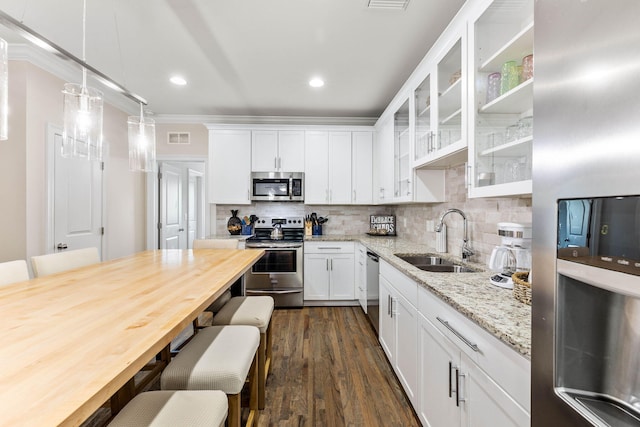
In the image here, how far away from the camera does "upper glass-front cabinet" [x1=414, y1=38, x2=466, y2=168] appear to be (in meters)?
1.78

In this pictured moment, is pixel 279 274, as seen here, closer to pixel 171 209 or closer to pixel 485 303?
pixel 171 209

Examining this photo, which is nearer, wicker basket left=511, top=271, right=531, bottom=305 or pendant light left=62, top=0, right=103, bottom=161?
wicker basket left=511, top=271, right=531, bottom=305

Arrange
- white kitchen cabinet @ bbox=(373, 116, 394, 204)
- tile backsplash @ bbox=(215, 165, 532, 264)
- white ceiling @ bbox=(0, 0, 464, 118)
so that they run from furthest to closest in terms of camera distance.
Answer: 1. white kitchen cabinet @ bbox=(373, 116, 394, 204)
2. white ceiling @ bbox=(0, 0, 464, 118)
3. tile backsplash @ bbox=(215, 165, 532, 264)

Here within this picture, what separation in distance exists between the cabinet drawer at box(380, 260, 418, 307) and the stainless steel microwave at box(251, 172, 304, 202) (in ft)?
6.08

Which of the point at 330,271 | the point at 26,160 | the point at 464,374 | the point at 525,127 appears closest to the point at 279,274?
the point at 330,271

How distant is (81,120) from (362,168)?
3.09 metres

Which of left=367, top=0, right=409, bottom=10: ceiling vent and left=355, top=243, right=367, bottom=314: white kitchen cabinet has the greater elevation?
left=367, top=0, right=409, bottom=10: ceiling vent

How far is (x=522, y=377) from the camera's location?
33.3 inches

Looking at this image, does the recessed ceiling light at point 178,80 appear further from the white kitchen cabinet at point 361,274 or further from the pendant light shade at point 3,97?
the white kitchen cabinet at point 361,274

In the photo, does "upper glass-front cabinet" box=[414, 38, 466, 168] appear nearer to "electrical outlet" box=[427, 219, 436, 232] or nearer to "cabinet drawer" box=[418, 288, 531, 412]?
"electrical outlet" box=[427, 219, 436, 232]

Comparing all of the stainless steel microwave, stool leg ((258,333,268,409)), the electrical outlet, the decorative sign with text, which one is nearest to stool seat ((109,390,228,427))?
stool leg ((258,333,268,409))

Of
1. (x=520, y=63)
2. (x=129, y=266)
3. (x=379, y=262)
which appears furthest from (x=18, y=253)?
(x=520, y=63)

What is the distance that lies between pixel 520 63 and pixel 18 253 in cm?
397

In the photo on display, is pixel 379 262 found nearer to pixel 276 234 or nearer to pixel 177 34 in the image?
pixel 276 234
